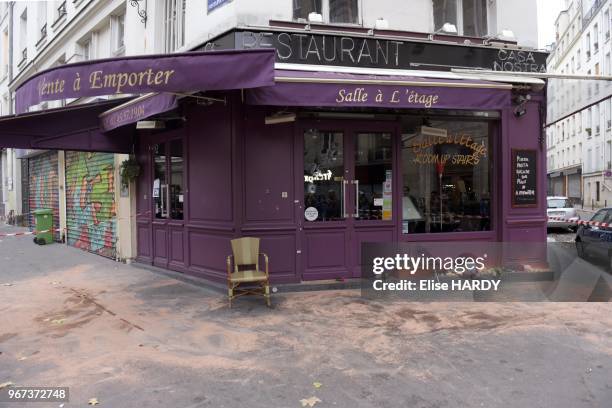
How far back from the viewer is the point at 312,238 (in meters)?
7.38

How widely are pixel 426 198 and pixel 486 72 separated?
228cm

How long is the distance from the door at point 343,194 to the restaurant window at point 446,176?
0.41 meters

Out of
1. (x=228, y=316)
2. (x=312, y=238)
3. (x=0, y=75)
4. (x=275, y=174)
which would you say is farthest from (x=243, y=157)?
(x=0, y=75)

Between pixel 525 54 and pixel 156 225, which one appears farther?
pixel 156 225

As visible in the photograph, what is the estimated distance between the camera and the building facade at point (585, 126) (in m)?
38.0

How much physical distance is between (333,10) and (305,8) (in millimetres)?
520

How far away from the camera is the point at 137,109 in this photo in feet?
23.5

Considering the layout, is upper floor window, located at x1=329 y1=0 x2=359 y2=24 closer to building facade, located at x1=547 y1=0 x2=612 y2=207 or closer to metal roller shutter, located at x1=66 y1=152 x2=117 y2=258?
metal roller shutter, located at x1=66 y1=152 x2=117 y2=258

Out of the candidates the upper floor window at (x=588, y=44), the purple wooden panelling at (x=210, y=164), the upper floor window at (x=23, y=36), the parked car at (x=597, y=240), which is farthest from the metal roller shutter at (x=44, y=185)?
the upper floor window at (x=588, y=44)

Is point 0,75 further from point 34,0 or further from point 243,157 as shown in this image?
point 243,157

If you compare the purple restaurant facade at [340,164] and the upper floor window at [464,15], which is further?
the upper floor window at [464,15]

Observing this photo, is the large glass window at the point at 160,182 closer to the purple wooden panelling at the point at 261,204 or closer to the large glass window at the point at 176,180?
the large glass window at the point at 176,180

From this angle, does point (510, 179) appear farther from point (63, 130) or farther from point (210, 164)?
point (63, 130)

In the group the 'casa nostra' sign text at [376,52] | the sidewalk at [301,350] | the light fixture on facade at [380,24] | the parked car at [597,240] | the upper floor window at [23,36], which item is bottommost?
the sidewalk at [301,350]
